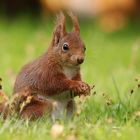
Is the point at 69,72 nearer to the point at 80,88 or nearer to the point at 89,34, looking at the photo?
the point at 80,88

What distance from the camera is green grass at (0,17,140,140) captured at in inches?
176

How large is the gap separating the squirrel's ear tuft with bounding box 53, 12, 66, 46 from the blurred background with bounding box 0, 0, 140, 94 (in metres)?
2.14

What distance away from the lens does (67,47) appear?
4992 millimetres

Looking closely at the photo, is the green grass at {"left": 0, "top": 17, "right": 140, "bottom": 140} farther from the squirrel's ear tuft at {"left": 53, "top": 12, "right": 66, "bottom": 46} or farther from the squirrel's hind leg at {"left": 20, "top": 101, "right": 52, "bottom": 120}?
the squirrel's ear tuft at {"left": 53, "top": 12, "right": 66, "bottom": 46}

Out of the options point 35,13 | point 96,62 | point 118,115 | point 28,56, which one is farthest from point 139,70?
point 35,13

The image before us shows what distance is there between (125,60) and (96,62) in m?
0.62

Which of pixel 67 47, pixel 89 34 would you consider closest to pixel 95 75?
pixel 67 47

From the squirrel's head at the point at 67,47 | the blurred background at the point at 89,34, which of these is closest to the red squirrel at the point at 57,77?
the squirrel's head at the point at 67,47

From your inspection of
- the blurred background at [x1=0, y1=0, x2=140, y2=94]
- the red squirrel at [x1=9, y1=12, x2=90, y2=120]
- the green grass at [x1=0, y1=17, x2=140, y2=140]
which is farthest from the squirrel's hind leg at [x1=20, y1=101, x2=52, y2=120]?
the blurred background at [x1=0, y1=0, x2=140, y2=94]

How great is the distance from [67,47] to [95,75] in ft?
11.1

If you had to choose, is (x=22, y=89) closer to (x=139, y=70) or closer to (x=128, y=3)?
(x=139, y=70)

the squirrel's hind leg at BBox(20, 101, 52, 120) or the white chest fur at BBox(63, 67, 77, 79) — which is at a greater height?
the white chest fur at BBox(63, 67, 77, 79)

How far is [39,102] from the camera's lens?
197 inches

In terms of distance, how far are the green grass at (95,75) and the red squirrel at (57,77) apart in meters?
0.16
